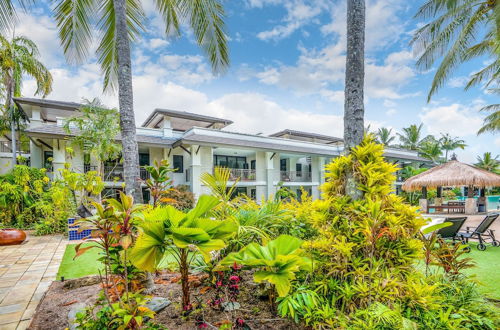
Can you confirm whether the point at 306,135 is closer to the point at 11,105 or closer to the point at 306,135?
the point at 306,135

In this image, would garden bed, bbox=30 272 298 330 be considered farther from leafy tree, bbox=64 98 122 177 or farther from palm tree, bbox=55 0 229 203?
leafy tree, bbox=64 98 122 177

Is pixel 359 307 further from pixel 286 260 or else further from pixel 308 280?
pixel 286 260

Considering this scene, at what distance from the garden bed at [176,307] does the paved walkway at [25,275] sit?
0.71 feet

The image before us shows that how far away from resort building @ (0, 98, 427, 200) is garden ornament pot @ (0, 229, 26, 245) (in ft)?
11.9

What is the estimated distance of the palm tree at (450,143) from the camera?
36.8 meters

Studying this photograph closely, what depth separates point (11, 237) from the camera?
7938 millimetres

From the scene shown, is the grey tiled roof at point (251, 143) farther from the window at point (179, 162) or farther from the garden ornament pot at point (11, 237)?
the garden ornament pot at point (11, 237)

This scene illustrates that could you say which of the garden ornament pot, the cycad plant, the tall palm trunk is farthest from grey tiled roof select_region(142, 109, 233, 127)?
the cycad plant

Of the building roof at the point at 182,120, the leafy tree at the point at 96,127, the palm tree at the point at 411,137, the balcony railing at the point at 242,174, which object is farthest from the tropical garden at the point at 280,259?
the palm tree at the point at 411,137

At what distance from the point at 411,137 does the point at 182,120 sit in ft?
113

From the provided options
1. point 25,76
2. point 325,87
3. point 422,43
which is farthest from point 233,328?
point 25,76

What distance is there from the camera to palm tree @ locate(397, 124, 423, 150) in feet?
117

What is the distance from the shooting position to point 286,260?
6.99ft

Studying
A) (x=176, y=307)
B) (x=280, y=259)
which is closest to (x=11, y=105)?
(x=176, y=307)
